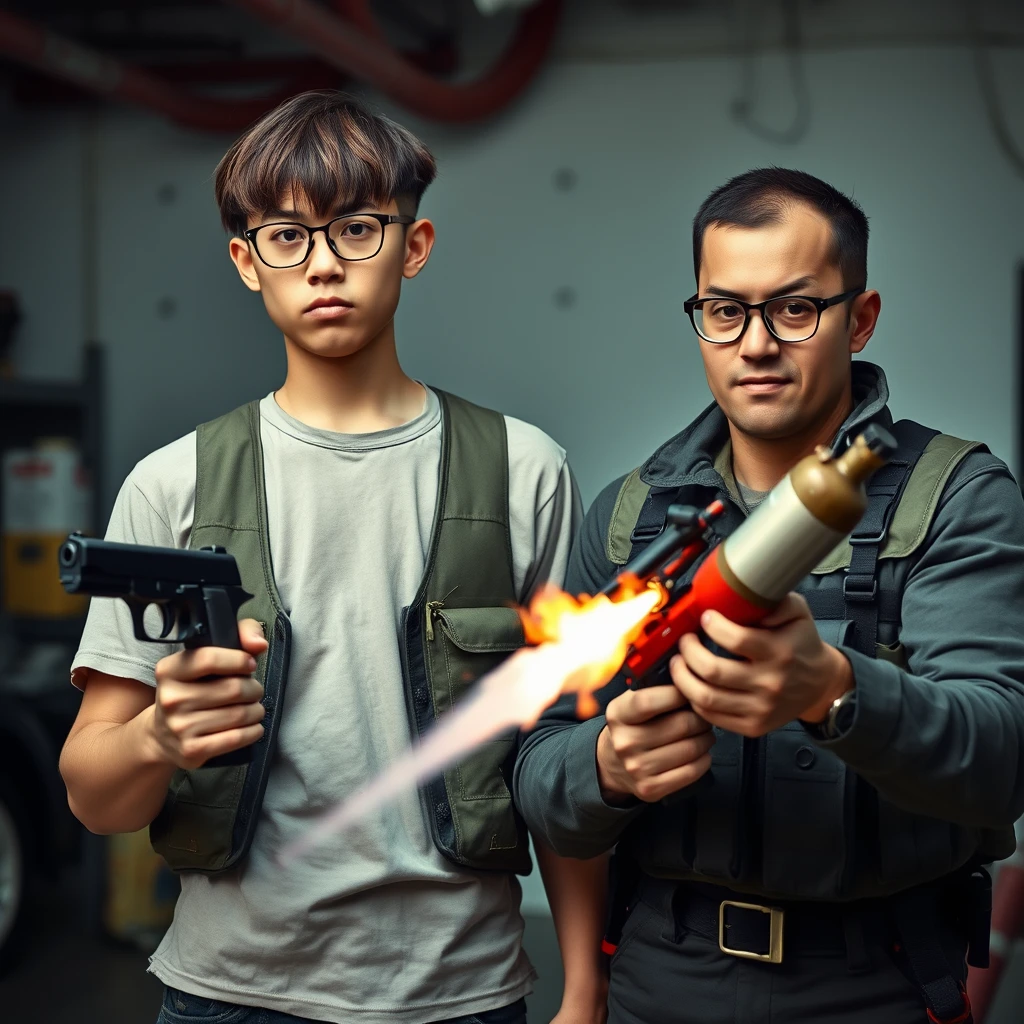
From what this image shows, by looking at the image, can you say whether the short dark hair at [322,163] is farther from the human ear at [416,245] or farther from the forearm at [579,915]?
the forearm at [579,915]

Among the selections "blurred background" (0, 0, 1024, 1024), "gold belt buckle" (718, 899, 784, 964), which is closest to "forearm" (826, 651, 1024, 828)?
"gold belt buckle" (718, 899, 784, 964)

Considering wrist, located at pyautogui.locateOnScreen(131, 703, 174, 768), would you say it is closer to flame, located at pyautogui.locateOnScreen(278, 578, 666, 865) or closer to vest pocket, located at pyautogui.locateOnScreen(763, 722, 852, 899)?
flame, located at pyautogui.locateOnScreen(278, 578, 666, 865)

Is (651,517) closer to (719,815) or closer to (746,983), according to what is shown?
(719,815)

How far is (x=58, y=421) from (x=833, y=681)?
Result: 3.87 meters

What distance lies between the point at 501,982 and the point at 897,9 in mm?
3521

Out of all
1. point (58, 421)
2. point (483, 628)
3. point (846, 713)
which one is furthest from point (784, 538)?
point (58, 421)

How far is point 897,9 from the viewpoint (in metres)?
3.82

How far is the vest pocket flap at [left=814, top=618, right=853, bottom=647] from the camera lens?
123 centimetres

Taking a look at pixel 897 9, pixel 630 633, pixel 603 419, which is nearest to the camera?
pixel 630 633

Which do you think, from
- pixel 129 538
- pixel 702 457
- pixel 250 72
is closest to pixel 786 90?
pixel 250 72

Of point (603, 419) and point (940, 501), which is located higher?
point (603, 419)

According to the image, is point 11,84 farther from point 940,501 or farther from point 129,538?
point 940,501

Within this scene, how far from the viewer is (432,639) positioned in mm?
1398

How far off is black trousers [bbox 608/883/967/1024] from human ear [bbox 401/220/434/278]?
0.82m
